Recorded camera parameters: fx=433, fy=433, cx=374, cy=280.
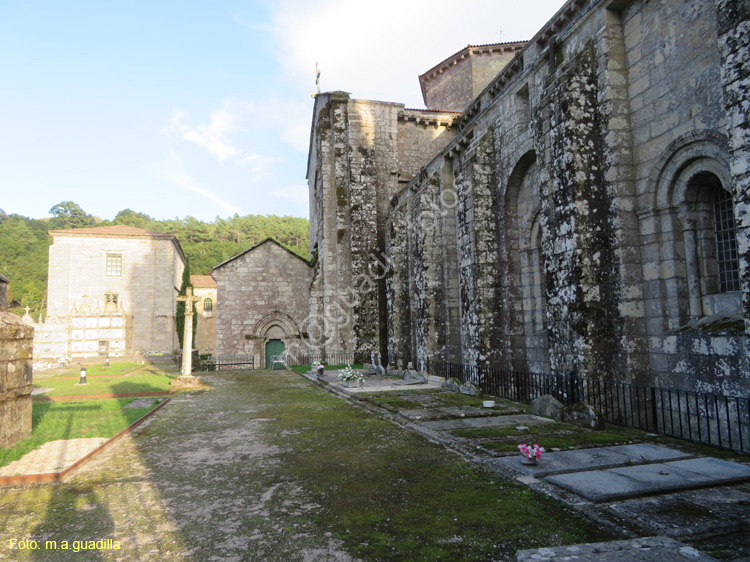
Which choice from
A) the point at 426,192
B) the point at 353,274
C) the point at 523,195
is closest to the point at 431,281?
the point at 426,192

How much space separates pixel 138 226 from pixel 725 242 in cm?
7249

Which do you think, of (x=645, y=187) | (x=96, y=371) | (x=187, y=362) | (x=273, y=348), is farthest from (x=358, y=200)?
(x=96, y=371)

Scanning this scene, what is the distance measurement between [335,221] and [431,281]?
989 cm

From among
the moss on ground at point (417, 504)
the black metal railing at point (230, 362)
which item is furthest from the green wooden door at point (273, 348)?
the moss on ground at point (417, 504)

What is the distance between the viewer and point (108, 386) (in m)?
15.8

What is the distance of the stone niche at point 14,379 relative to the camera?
6641mm

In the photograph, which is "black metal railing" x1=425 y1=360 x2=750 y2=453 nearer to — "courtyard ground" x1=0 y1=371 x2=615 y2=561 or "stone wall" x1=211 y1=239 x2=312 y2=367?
"courtyard ground" x1=0 y1=371 x2=615 y2=561

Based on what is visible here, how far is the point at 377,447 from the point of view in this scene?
638cm

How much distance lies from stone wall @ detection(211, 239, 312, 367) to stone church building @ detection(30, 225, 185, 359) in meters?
12.6

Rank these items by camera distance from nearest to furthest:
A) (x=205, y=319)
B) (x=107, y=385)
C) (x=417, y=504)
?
1. (x=417, y=504)
2. (x=107, y=385)
3. (x=205, y=319)

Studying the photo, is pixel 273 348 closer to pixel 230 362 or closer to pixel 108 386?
pixel 230 362

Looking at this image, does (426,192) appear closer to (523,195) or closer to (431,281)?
(431,281)

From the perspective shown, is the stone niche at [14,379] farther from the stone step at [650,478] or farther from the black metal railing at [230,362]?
the black metal railing at [230,362]

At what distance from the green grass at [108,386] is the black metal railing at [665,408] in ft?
43.5
